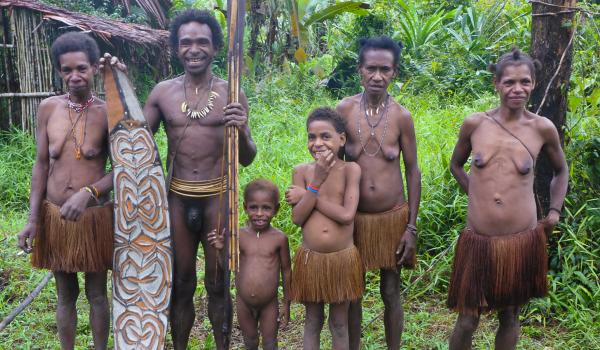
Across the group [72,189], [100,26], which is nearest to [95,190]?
[72,189]

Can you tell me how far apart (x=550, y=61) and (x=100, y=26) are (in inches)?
230

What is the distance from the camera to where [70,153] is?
3018 millimetres

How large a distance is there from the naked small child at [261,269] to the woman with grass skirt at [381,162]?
0.44 m

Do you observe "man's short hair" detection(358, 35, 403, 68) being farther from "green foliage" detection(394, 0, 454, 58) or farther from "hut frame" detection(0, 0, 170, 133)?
"green foliage" detection(394, 0, 454, 58)

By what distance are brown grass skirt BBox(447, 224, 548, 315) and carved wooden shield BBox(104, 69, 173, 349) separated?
1500 mm

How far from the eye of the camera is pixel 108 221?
3.10 meters

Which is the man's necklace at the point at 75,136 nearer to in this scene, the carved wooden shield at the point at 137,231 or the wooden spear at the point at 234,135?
the carved wooden shield at the point at 137,231

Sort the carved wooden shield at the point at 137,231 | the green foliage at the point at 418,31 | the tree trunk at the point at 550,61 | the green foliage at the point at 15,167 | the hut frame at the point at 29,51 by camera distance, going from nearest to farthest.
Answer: the carved wooden shield at the point at 137,231 < the tree trunk at the point at 550,61 < the green foliage at the point at 15,167 < the hut frame at the point at 29,51 < the green foliage at the point at 418,31

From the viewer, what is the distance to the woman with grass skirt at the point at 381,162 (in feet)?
10.0

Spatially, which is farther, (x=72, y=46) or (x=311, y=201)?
(x=72, y=46)

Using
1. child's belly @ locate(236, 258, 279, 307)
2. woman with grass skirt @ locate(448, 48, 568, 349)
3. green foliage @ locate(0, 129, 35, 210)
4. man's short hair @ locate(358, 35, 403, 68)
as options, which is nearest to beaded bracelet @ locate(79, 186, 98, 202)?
child's belly @ locate(236, 258, 279, 307)

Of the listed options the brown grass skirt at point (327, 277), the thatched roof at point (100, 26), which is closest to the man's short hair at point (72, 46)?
the brown grass skirt at point (327, 277)

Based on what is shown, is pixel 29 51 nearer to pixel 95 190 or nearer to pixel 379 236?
pixel 95 190

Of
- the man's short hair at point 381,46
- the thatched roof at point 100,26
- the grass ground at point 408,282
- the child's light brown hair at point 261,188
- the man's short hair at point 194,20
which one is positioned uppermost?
the thatched roof at point 100,26
